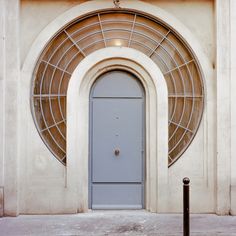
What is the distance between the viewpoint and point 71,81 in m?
9.22

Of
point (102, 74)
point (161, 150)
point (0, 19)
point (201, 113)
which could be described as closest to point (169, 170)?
point (161, 150)

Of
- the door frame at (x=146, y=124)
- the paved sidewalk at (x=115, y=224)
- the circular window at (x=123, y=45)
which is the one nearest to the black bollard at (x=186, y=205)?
the paved sidewalk at (x=115, y=224)

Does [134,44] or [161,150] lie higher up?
[134,44]

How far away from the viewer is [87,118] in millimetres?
9430

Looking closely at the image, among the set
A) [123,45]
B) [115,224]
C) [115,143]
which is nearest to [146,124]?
[115,143]

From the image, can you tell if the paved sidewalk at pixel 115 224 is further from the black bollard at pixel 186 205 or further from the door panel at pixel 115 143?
the black bollard at pixel 186 205

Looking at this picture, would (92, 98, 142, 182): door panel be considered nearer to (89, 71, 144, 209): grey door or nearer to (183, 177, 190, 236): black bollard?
(89, 71, 144, 209): grey door

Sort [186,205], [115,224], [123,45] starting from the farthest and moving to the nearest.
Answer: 1. [123,45]
2. [115,224]
3. [186,205]

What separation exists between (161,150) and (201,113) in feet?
3.49

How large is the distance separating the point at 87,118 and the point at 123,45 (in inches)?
62.2

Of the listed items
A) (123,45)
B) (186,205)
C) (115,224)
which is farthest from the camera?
(123,45)

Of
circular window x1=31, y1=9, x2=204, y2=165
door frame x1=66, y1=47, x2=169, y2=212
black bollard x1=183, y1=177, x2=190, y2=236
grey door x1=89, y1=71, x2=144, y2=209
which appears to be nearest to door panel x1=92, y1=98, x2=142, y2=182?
grey door x1=89, y1=71, x2=144, y2=209

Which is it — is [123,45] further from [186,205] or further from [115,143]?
[186,205]

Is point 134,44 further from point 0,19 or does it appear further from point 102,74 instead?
point 0,19
